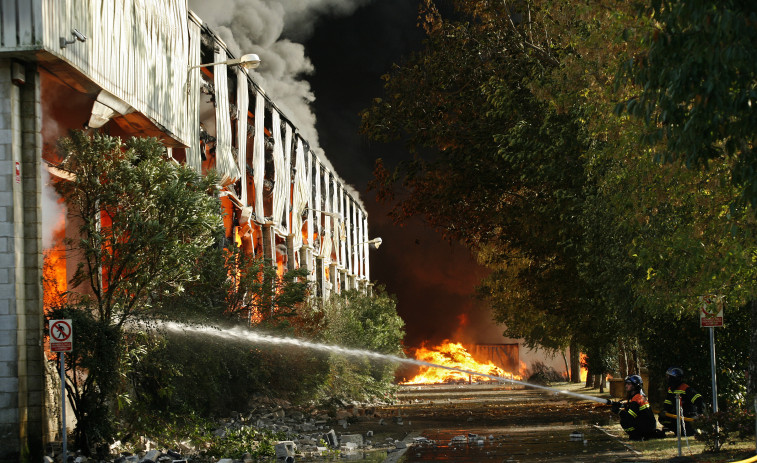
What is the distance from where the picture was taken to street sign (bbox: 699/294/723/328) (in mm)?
15000

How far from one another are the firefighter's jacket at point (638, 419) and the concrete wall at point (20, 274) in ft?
33.2

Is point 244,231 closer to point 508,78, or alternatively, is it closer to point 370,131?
point 370,131

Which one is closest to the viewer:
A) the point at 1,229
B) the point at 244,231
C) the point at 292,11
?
the point at 1,229

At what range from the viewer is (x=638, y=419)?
1695cm

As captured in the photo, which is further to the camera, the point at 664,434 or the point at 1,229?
the point at 664,434

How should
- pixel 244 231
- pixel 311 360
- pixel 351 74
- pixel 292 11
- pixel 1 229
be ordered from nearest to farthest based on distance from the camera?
pixel 1 229, pixel 311 360, pixel 244 231, pixel 292 11, pixel 351 74

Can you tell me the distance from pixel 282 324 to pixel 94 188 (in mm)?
7119

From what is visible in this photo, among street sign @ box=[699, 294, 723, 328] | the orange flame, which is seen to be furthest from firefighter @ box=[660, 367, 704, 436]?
the orange flame

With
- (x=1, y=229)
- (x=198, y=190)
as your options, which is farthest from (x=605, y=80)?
(x=1, y=229)

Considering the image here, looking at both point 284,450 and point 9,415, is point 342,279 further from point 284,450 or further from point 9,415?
point 9,415

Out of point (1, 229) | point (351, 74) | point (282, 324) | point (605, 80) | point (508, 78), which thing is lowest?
point (282, 324)

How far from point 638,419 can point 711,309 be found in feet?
9.74

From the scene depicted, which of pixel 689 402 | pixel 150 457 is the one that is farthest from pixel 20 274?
pixel 689 402

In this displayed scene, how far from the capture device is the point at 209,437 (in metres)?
17.3
